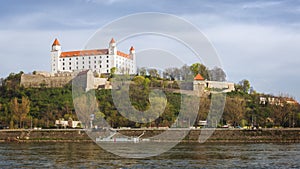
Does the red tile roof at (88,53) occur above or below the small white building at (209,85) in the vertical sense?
above

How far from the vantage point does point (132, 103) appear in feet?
279

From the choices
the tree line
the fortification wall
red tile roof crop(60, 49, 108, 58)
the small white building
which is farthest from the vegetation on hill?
red tile roof crop(60, 49, 108, 58)

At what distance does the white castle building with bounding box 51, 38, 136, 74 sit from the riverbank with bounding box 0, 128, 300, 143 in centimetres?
4031

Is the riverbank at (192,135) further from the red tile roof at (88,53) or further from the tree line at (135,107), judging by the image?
the red tile roof at (88,53)

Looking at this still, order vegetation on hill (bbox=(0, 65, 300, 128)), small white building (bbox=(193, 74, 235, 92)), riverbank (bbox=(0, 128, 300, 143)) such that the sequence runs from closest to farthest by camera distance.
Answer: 1. riverbank (bbox=(0, 128, 300, 143))
2. vegetation on hill (bbox=(0, 65, 300, 128))
3. small white building (bbox=(193, 74, 235, 92))

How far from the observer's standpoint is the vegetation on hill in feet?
272

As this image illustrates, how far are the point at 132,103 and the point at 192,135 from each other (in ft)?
65.2

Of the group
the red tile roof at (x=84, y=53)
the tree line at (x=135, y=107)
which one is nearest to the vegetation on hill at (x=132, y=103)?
the tree line at (x=135, y=107)

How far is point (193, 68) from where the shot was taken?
122 metres

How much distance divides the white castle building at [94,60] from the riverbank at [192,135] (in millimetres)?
40314

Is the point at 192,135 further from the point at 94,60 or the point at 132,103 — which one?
the point at 94,60

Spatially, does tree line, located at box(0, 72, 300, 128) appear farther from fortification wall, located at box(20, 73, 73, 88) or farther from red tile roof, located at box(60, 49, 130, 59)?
red tile roof, located at box(60, 49, 130, 59)

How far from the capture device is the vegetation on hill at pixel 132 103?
8294 cm

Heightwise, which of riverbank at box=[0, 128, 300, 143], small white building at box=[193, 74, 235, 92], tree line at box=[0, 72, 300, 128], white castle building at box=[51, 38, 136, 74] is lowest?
riverbank at box=[0, 128, 300, 143]
